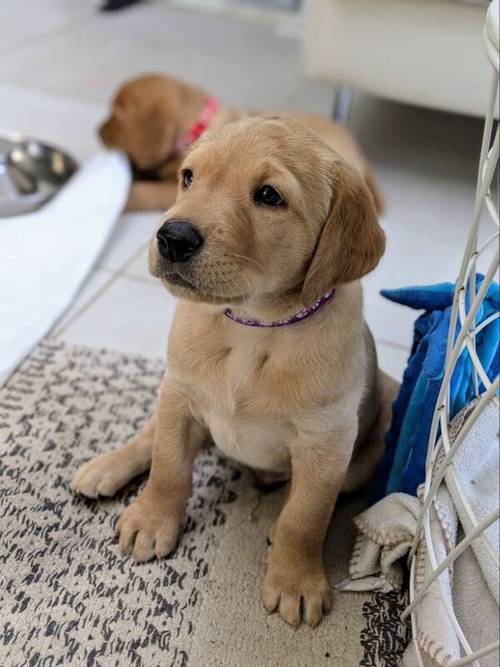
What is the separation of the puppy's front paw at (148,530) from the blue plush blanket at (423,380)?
0.37 m

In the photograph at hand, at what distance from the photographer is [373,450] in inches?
51.8

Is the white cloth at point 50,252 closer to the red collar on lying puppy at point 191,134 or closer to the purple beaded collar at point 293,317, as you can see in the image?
the red collar on lying puppy at point 191,134

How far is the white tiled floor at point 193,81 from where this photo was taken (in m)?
1.78

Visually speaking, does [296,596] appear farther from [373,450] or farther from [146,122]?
[146,122]

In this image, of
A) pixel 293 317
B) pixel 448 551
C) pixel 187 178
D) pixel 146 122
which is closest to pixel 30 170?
pixel 146 122

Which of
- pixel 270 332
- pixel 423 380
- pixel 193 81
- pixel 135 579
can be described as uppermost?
pixel 270 332

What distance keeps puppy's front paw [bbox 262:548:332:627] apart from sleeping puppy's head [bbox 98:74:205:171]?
58.8 inches

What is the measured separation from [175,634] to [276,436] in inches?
12.5

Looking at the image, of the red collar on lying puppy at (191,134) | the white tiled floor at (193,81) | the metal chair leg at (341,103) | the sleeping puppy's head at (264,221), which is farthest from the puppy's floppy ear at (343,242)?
the metal chair leg at (341,103)

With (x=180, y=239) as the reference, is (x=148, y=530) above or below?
below

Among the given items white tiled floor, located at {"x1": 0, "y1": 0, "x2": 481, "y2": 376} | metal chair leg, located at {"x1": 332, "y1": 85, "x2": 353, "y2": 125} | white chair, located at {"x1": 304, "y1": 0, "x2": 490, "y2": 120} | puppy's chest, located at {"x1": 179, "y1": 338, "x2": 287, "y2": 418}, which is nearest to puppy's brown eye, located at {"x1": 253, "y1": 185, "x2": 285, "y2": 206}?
puppy's chest, located at {"x1": 179, "y1": 338, "x2": 287, "y2": 418}

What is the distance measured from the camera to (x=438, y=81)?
7.48 feet

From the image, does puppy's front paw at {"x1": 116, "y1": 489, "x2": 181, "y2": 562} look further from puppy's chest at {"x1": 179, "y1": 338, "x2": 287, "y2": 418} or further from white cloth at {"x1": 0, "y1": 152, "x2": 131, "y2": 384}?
white cloth at {"x1": 0, "y1": 152, "x2": 131, "y2": 384}

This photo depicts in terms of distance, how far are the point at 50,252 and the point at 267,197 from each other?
0.98 meters
